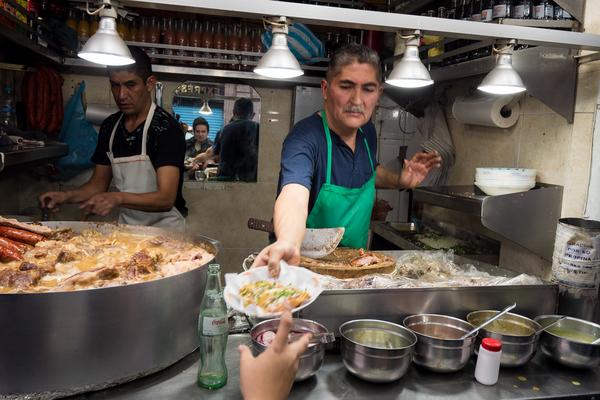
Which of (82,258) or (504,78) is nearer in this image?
(82,258)

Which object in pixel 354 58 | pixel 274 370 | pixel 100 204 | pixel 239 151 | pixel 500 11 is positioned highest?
pixel 500 11

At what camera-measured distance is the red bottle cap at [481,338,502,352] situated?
1443 mm

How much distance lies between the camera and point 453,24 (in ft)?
6.07

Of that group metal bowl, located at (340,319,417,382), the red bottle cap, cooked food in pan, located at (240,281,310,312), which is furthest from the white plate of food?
the red bottle cap

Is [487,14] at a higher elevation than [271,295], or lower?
higher

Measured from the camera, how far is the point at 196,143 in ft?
14.9

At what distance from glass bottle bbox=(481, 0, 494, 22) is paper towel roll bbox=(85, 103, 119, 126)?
300cm

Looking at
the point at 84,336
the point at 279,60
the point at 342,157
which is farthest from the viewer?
the point at 342,157

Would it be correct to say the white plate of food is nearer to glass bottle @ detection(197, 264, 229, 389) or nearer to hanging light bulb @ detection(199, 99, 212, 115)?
glass bottle @ detection(197, 264, 229, 389)

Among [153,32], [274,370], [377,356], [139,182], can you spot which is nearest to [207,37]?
[153,32]

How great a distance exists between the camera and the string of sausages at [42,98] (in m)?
3.52

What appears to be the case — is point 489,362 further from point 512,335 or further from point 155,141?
point 155,141

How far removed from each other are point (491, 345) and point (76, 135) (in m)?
3.66

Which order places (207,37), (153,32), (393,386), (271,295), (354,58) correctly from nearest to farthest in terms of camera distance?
(271,295) < (393,386) < (354,58) < (153,32) < (207,37)
